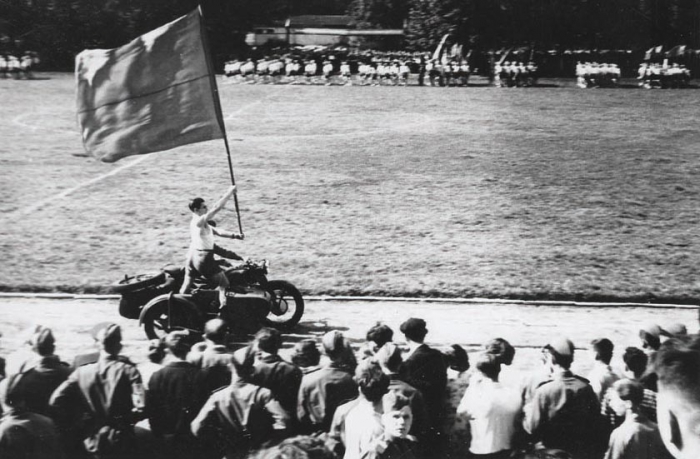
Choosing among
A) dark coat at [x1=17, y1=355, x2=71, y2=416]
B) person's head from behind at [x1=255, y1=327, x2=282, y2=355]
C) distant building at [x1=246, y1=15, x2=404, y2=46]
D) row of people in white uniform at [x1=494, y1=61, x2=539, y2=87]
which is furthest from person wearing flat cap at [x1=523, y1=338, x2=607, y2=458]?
distant building at [x1=246, y1=15, x2=404, y2=46]

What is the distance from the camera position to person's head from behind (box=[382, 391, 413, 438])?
4941 millimetres

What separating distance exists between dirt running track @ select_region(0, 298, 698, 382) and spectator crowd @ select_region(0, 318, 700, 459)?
2.92 metres

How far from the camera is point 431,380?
19.8 feet

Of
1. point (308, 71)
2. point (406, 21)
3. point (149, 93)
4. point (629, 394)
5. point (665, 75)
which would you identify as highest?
point (149, 93)

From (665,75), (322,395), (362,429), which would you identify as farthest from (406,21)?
(362,429)

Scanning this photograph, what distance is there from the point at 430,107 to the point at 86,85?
21618 mm

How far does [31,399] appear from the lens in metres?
5.55

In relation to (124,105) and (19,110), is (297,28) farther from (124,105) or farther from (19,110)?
(124,105)

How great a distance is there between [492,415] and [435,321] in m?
4.60

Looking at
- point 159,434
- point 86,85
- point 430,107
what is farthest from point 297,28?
point 159,434

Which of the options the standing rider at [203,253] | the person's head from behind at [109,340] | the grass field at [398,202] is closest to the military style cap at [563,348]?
the person's head from behind at [109,340]

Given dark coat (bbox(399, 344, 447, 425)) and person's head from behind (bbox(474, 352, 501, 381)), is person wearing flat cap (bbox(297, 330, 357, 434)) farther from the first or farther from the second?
person's head from behind (bbox(474, 352, 501, 381))

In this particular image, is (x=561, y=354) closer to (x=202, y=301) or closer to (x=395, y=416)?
(x=395, y=416)

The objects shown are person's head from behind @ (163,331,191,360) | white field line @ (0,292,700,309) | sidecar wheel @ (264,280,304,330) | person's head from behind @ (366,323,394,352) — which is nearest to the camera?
person's head from behind @ (163,331,191,360)
